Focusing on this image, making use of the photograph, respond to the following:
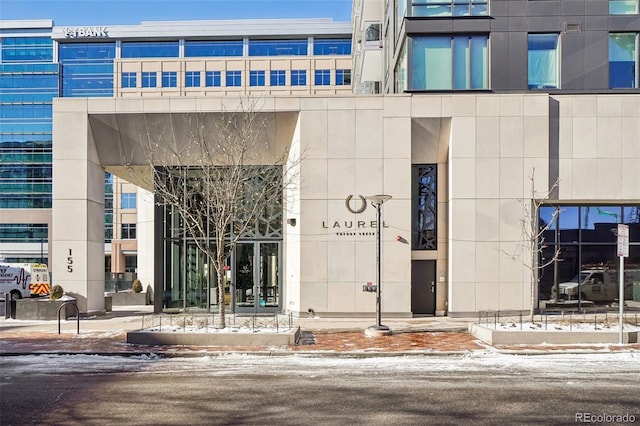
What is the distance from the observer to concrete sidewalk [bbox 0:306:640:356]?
48.5ft

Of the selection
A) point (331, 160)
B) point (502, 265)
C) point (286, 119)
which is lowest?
point (502, 265)

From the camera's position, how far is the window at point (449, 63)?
23016mm

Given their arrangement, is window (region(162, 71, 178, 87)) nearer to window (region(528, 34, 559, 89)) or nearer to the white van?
the white van

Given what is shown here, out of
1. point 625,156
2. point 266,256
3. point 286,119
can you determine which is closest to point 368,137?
point 286,119

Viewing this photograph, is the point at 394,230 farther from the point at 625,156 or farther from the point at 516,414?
the point at 516,414

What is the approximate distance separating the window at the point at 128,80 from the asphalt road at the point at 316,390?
6566 cm

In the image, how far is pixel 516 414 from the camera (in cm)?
907

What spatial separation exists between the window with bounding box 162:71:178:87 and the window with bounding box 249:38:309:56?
34.3ft

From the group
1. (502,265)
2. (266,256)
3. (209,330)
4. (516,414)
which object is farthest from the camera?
(266,256)

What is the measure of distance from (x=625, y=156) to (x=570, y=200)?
2569 mm

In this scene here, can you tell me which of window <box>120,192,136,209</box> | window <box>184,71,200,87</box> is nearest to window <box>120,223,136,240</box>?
window <box>120,192,136,209</box>

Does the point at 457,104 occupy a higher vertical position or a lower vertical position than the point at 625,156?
higher

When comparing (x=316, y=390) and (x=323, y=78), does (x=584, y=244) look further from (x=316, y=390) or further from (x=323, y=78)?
(x=323, y=78)

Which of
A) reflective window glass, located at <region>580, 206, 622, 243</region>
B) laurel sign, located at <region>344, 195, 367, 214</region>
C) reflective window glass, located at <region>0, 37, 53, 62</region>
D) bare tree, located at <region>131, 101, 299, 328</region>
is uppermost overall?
reflective window glass, located at <region>0, 37, 53, 62</region>
